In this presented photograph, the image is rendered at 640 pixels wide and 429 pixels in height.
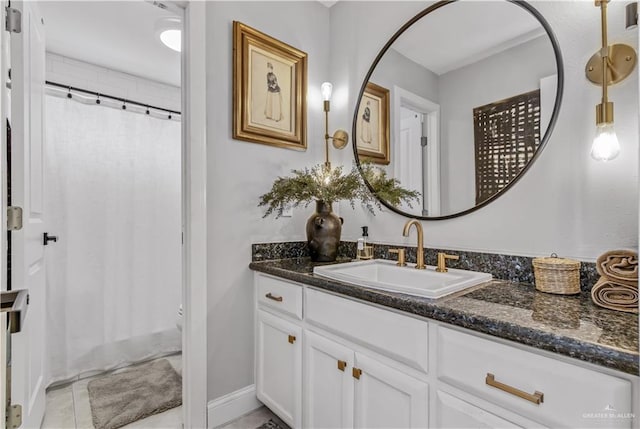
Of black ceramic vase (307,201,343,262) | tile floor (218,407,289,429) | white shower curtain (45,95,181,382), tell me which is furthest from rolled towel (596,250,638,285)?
white shower curtain (45,95,181,382)

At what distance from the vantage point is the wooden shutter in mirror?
1.30 metres

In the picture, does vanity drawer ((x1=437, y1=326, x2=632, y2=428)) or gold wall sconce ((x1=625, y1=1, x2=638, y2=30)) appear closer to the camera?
vanity drawer ((x1=437, y1=326, x2=632, y2=428))

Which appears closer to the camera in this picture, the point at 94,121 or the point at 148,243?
the point at 94,121

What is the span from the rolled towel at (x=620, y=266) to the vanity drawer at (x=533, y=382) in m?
0.40

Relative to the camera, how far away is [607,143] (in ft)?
3.52

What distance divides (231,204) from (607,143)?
5.29ft

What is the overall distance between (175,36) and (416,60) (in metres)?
1.59

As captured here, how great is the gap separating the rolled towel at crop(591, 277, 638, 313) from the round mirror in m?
0.53

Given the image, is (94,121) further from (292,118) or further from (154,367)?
(154,367)

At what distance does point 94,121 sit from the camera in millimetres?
2461

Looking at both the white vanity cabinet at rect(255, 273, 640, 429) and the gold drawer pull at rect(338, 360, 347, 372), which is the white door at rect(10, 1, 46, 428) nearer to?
the white vanity cabinet at rect(255, 273, 640, 429)

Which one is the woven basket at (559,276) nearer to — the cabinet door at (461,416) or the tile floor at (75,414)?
the cabinet door at (461,416)

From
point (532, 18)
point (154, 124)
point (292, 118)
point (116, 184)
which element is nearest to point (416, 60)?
point (532, 18)

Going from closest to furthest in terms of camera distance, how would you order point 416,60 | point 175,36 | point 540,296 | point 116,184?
point 540,296
point 416,60
point 175,36
point 116,184
